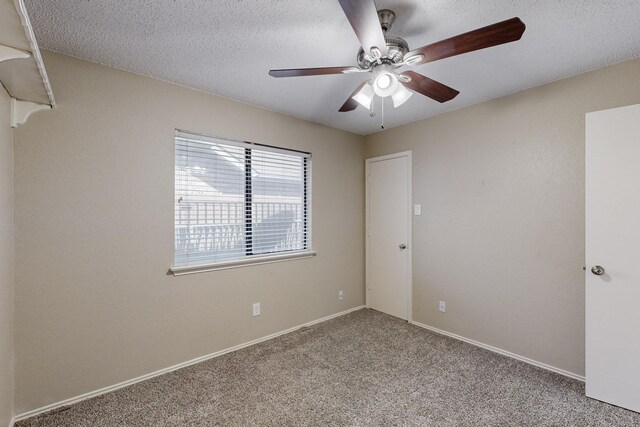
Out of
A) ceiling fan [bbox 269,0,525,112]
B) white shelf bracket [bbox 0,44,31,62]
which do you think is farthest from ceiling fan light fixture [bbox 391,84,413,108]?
white shelf bracket [bbox 0,44,31,62]

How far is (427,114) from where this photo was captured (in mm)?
3115

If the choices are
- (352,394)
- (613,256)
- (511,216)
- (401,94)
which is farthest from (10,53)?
(613,256)

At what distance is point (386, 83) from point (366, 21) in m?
0.42

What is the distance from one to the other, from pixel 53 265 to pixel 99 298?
1.17ft

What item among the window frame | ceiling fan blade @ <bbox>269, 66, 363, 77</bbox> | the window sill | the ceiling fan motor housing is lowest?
the window sill

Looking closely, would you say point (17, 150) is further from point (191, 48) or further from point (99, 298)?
point (191, 48)

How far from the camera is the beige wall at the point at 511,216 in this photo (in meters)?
2.25

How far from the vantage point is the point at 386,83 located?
5.26ft

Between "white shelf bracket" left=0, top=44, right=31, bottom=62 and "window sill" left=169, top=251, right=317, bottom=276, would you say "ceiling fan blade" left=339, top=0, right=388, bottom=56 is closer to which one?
"white shelf bracket" left=0, top=44, right=31, bottom=62

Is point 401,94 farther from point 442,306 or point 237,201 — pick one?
point 442,306

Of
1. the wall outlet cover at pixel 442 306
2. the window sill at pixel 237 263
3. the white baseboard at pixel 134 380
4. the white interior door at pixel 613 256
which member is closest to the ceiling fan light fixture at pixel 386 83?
the white interior door at pixel 613 256

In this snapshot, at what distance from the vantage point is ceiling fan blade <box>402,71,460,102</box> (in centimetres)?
168

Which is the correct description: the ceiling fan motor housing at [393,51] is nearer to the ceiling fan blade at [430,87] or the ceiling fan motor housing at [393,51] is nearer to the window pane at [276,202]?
the ceiling fan blade at [430,87]

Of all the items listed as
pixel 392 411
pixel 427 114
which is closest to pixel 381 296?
pixel 392 411
